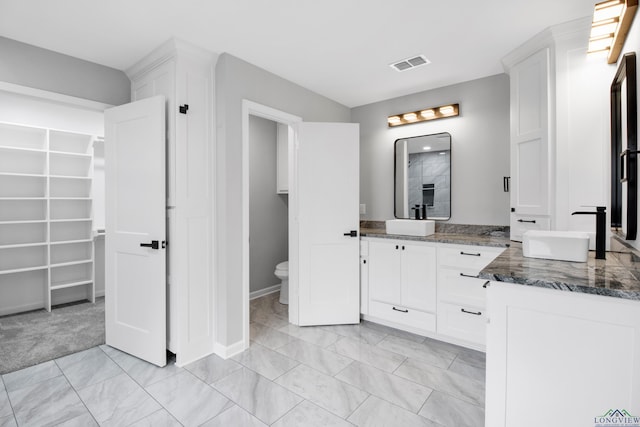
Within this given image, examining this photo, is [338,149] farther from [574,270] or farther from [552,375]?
[552,375]

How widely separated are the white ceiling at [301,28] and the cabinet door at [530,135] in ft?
0.81

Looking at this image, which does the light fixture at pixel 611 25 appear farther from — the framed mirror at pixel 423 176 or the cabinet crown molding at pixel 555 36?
the framed mirror at pixel 423 176

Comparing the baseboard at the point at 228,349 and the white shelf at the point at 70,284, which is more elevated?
the white shelf at the point at 70,284

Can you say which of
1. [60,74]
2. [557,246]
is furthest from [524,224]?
[60,74]

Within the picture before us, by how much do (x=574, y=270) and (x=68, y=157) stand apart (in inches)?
195

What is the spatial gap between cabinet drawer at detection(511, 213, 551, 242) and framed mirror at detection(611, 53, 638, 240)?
420 mm

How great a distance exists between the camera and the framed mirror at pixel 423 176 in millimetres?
3398

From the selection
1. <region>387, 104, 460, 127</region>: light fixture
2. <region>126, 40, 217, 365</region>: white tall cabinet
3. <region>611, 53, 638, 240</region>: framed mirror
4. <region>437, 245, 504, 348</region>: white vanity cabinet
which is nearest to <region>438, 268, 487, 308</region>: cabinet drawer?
<region>437, 245, 504, 348</region>: white vanity cabinet

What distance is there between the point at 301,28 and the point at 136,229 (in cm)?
199

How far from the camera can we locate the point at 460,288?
2.69m

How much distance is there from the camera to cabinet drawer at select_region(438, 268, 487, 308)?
2604mm

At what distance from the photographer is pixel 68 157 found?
3854mm

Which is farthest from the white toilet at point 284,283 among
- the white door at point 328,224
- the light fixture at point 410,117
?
the light fixture at point 410,117

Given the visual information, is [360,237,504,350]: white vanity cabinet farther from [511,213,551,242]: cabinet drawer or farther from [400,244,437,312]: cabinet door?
[511,213,551,242]: cabinet drawer
